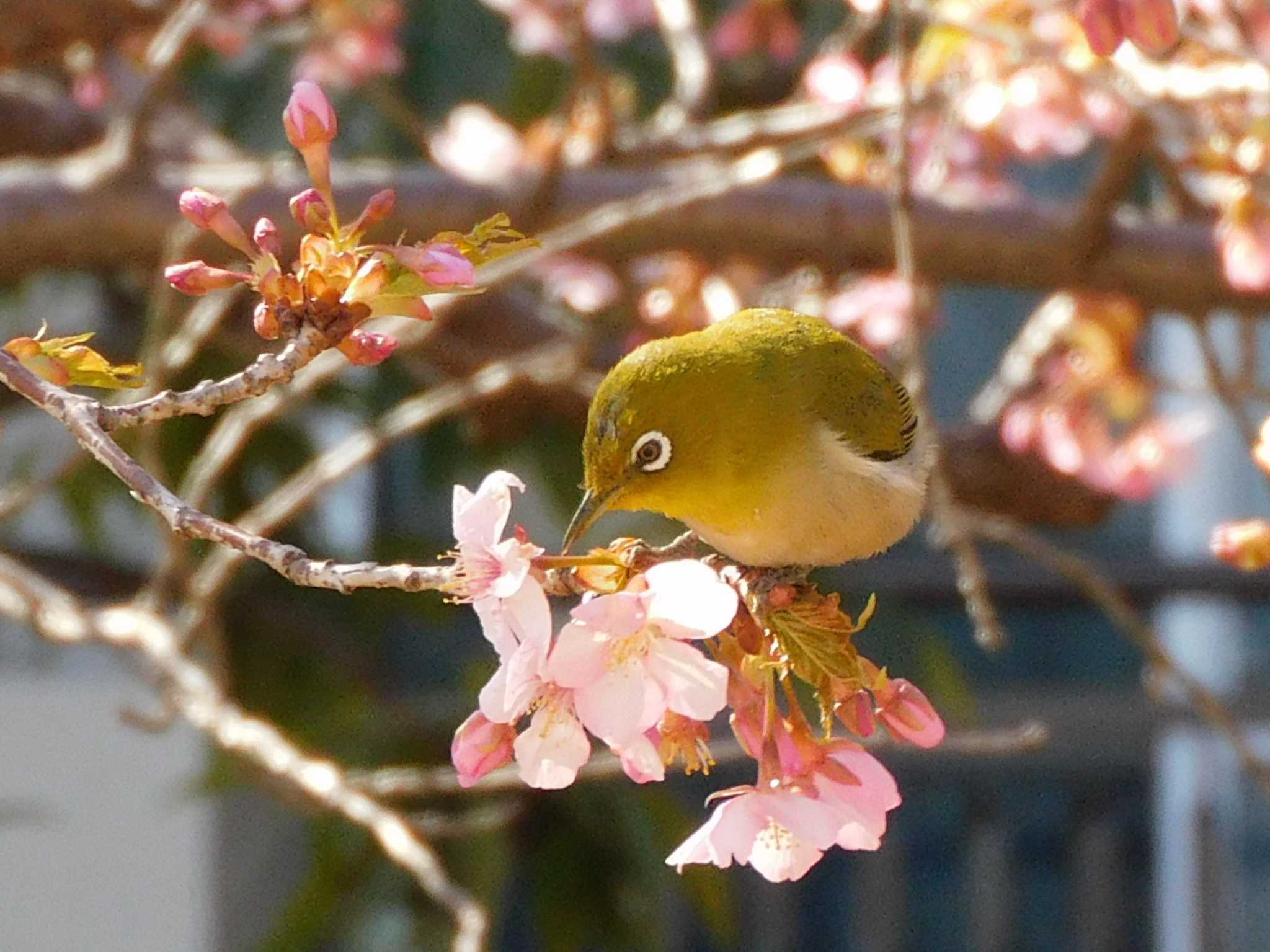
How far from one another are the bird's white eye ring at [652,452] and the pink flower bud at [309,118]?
42cm

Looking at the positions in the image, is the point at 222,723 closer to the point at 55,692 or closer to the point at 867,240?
the point at 867,240

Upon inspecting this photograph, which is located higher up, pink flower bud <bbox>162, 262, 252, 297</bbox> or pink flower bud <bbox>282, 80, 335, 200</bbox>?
pink flower bud <bbox>282, 80, 335, 200</bbox>

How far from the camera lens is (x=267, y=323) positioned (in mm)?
844

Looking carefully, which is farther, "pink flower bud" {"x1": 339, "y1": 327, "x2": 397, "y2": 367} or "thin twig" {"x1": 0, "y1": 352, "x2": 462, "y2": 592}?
"pink flower bud" {"x1": 339, "y1": 327, "x2": 397, "y2": 367}

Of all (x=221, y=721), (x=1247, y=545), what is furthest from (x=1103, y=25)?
(x=221, y=721)

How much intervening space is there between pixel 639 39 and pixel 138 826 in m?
2.57

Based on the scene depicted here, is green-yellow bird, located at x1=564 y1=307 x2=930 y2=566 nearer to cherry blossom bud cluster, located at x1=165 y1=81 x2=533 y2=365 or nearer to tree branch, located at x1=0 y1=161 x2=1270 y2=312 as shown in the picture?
cherry blossom bud cluster, located at x1=165 y1=81 x2=533 y2=365

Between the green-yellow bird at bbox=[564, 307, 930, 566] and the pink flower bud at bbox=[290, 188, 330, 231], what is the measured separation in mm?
393

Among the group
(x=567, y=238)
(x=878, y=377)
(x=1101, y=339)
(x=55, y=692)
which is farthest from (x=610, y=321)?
(x=55, y=692)

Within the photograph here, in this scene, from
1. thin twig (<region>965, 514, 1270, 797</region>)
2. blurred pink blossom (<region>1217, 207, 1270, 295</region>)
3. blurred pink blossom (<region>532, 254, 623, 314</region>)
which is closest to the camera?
thin twig (<region>965, 514, 1270, 797</region>)

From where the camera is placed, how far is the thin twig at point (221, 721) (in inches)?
55.1

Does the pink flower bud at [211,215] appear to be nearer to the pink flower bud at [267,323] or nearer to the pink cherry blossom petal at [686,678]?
the pink flower bud at [267,323]

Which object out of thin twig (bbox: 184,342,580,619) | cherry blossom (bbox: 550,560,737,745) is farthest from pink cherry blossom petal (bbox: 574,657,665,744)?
thin twig (bbox: 184,342,580,619)

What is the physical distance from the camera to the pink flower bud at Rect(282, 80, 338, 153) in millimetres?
920
